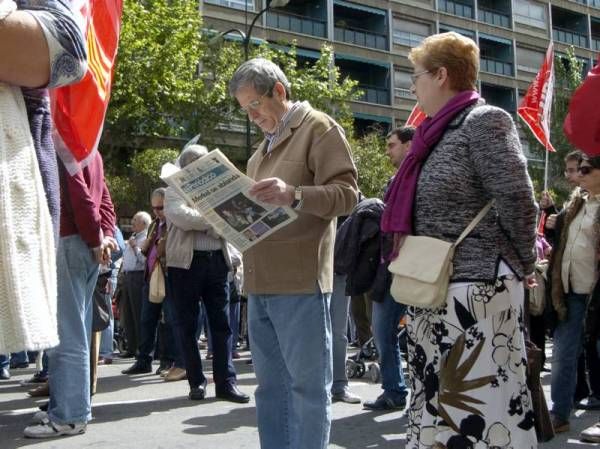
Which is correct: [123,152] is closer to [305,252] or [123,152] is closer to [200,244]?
[200,244]

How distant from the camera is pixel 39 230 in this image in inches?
75.9

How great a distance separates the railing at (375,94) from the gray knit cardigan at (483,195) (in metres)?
43.3

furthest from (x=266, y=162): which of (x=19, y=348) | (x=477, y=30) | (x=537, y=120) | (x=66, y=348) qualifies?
(x=477, y=30)

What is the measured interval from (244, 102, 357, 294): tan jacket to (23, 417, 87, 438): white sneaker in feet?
6.57

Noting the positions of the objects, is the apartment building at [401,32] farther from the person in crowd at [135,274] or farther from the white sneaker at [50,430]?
the white sneaker at [50,430]

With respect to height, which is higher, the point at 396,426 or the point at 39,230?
the point at 39,230

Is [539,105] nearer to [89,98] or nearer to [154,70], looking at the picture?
[89,98]

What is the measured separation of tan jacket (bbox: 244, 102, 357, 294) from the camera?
3797 mm

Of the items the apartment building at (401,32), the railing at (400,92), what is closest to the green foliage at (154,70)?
the apartment building at (401,32)

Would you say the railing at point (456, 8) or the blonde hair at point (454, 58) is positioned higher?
the railing at point (456, 8)

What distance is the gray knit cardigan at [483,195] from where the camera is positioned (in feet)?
11.1

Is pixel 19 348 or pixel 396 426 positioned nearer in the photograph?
pixel 19 348

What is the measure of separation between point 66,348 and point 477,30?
5133cm

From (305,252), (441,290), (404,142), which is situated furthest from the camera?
(404,142)
